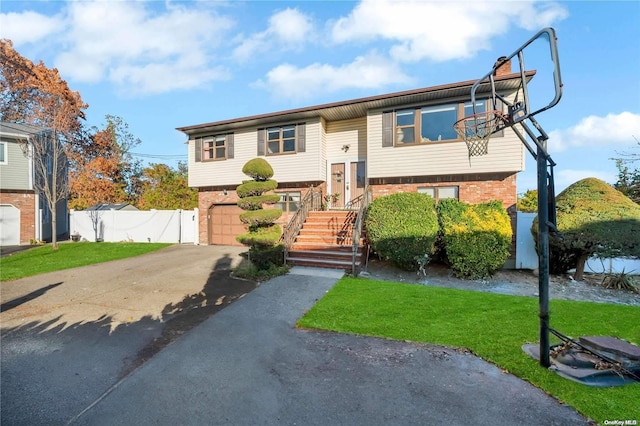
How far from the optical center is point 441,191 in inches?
437

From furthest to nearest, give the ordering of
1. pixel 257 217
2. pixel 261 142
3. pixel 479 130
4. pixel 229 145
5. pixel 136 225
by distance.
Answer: pixel 136 225
pixel 229 145
pixel 261 142
pixel 257 217
pixel 479 130

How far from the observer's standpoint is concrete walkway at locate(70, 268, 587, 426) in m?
2.70

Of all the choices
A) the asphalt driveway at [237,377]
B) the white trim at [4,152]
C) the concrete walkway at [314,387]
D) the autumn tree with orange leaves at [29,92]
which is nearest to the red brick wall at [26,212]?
the white trim at [4,152]

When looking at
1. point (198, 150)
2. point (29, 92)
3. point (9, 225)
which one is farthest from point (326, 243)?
point (29, 92)

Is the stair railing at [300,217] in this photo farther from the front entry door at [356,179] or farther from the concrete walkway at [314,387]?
the concrete walkway at [314,387]

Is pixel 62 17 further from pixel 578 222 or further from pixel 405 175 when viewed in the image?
pixel 578 222

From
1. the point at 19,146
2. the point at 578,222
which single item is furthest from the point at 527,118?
the point at 19,146

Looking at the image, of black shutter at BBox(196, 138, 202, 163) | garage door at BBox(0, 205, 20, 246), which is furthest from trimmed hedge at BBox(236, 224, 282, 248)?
garage door at BBox(0, 205, 20, 246)

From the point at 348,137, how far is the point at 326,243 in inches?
223

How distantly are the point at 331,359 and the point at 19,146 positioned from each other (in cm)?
2226

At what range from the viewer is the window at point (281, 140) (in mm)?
13406

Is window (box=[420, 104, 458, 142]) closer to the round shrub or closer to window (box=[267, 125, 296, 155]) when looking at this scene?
window (box=[267, 125, 296, 155])

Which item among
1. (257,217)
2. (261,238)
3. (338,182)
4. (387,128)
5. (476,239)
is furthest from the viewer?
(338,182)

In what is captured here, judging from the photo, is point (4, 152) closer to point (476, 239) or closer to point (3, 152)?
point (3, 152)
